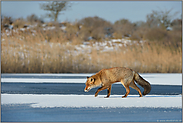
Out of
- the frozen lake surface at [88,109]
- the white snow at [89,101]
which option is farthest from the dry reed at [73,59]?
the frozen lake surface at [88,109]

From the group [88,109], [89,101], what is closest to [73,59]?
[89,101]

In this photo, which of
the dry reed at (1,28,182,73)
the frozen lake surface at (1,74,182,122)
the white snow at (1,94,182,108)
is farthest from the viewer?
the dry reed at (1,28,182,73)

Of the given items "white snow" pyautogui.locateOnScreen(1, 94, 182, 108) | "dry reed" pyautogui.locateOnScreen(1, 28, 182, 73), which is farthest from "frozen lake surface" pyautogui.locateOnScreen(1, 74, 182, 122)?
"dry reed" pyautogui.locateOnScreen(1, 28, 182, 73)

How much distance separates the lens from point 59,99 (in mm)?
7094

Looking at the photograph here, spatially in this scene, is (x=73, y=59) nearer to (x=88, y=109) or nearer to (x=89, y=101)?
(x=89, y=101)

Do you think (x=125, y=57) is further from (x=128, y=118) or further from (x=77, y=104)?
(x=128, y=118)

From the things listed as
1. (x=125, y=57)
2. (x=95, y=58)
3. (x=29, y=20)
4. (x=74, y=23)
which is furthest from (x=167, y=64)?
(x=29, y=20)

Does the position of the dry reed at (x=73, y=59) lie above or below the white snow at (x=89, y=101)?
below

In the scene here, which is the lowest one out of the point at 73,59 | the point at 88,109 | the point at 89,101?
the point at 73,59

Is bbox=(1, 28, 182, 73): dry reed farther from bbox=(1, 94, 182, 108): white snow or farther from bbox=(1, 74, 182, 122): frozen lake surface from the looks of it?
bbox=(1, 74, 182, 122): frozen lake surface

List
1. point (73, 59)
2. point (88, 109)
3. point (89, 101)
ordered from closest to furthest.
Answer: point (88, 109) → point (89, 101) → point (73, 59)

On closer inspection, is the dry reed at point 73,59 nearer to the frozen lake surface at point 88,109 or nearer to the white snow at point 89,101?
the white snow at point 89,101

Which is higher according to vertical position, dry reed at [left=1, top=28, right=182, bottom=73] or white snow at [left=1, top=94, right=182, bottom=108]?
white snow at [left=1, top=94, right=182, bottom=108]

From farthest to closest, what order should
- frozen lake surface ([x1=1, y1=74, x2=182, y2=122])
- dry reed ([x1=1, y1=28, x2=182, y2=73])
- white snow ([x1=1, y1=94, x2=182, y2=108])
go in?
1. dry reed ([x1=1, y1=28, x2=182, y2=73])
2. white snow ([x1=1, y1=94, x2=182, y2=108])
3. frozen lake surface ([x1=1, y1=74, x2=182, y2=122])
